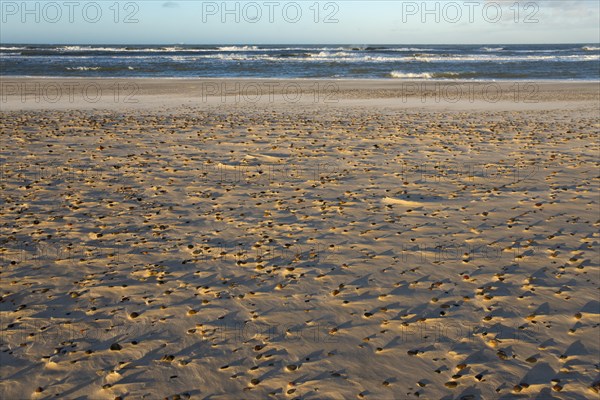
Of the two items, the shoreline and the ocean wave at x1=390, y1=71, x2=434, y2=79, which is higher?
the ocean wave at x1=390, y1=71, x2=434, y2=79

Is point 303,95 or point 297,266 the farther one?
point 303,95

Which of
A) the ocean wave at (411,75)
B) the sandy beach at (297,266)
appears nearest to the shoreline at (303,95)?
the ocean wave at (411,75)

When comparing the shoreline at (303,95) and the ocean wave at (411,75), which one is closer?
the shoreline at (303,95)

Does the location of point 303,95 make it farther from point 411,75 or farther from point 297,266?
point 297,266

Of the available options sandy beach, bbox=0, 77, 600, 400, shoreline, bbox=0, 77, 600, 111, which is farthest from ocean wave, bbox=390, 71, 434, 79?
sandy beach, bbox=0, 77, 600, 400

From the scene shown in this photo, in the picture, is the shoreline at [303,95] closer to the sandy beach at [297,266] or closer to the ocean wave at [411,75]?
the ocean wave at [411,75]

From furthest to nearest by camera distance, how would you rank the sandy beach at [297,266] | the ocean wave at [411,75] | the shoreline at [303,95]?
the ocean wave at [411,75], the shoreline at [303,95], the sandy beach at [297,266]

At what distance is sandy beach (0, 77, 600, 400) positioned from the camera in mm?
5012

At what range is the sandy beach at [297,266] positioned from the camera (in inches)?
197

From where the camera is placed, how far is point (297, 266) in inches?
285

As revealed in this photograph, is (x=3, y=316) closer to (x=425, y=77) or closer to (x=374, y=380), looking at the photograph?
(x=374, y=380)

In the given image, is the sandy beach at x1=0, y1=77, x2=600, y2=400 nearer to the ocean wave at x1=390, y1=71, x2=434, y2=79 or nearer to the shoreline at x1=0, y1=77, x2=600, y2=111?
the shoreline at x1=0, y1=77, x2=600, y2=111

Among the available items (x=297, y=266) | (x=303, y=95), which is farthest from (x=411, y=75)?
(x=297, y=266)

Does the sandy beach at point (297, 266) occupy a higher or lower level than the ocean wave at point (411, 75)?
lower
